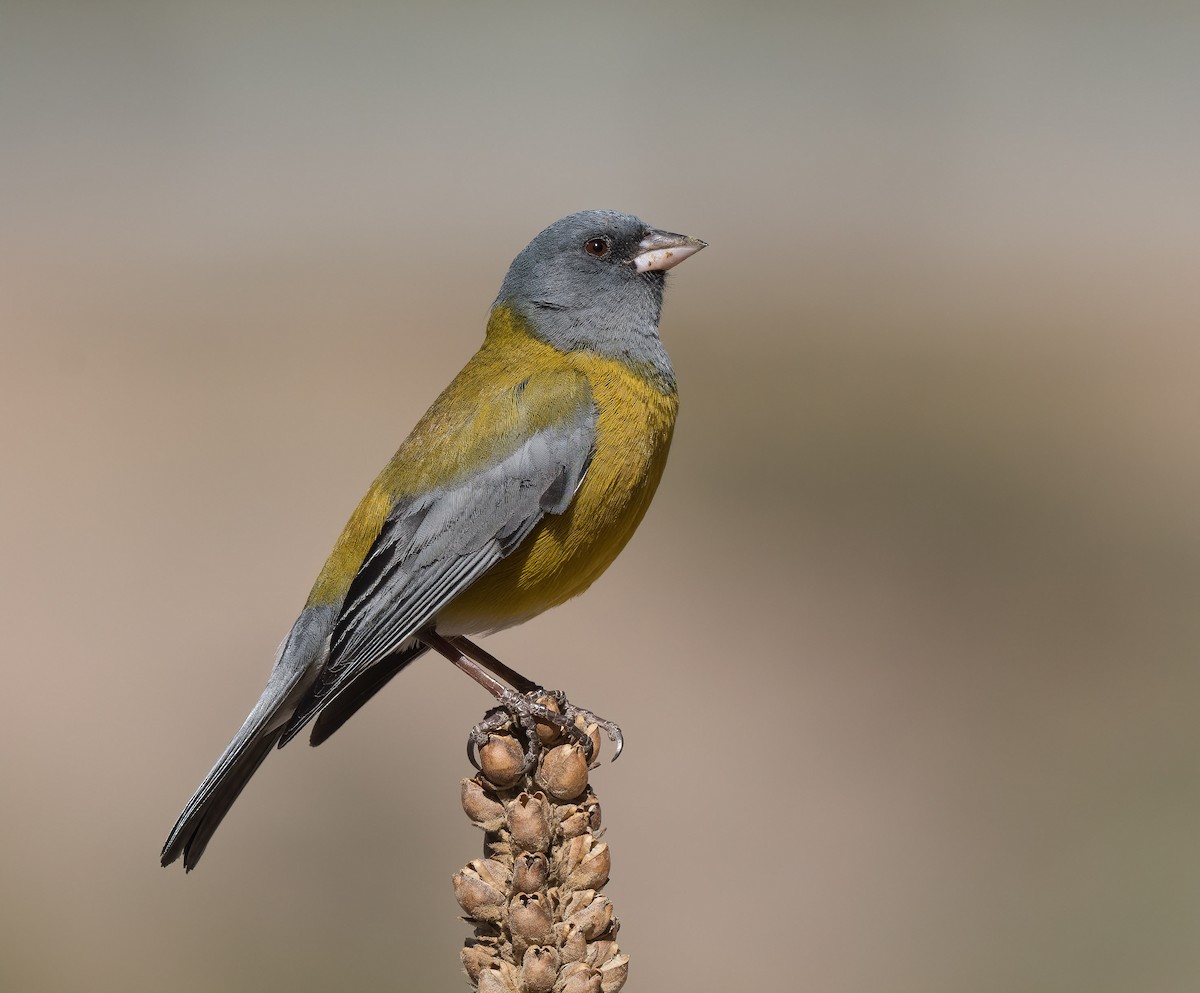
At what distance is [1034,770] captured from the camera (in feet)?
26.0

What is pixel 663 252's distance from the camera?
475 cm

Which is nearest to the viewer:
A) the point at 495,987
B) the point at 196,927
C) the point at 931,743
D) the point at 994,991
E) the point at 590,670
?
the point at 495,987

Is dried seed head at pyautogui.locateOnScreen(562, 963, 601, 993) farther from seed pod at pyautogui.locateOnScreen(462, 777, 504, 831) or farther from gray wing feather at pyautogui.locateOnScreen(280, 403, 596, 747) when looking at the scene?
gray wing feather at pyautogui.locateOnScreen(280, 403, 596, 747)

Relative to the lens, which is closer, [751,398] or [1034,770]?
[1034,770]

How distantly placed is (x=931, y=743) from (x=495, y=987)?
6058 mm

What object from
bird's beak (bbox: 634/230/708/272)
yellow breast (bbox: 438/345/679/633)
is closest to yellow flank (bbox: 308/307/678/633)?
yellow breast (bbox: 438/345/679/633)

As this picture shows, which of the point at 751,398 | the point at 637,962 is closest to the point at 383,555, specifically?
the point at 637,962

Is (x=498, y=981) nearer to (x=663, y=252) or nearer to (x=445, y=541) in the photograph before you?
(x=445, y=541)

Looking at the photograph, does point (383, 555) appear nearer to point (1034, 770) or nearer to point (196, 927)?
point (196, 927)

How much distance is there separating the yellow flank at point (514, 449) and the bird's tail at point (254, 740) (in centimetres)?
14

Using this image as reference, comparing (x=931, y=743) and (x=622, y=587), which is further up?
(x=622, y=587)

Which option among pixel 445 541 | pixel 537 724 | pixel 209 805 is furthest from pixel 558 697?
pixel 209 805

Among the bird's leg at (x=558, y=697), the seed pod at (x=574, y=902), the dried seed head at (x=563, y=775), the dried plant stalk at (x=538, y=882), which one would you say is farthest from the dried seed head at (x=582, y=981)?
the bird's leg at (x=558, y=697)

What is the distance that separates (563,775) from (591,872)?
222mm
